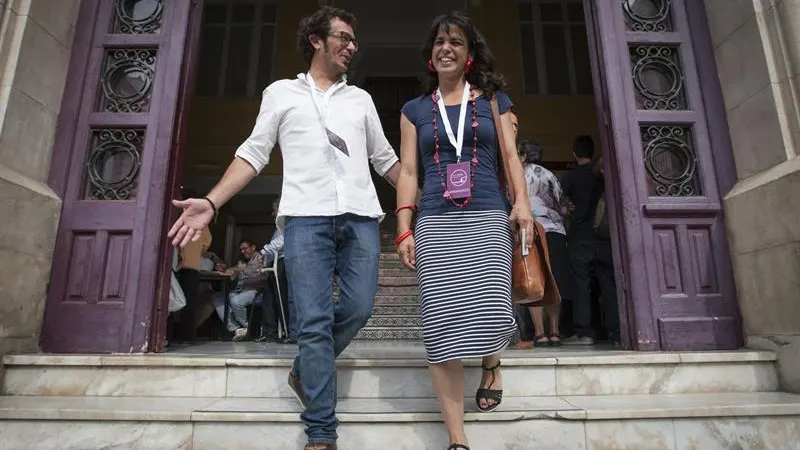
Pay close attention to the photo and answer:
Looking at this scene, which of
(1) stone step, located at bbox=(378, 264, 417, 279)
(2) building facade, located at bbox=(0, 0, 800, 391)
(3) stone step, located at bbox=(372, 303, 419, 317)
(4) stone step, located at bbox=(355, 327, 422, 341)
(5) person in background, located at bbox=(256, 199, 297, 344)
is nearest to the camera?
(2) building facade, located at bbox=(0, 0, 800, 391)

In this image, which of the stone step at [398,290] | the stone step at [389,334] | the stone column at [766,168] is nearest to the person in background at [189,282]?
the stone step at [389,334]

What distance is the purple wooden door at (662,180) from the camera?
3.45 metres

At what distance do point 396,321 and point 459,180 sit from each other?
372cm

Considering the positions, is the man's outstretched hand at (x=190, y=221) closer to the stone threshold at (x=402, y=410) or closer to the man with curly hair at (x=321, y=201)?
the man with curly hair at (x=321, y=201)

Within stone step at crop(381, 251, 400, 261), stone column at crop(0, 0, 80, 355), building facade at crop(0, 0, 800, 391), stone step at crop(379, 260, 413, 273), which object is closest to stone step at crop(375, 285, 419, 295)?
stone step at crop(379, 260, 413, 273)

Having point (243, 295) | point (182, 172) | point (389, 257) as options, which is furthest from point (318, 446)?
point (389, 257)

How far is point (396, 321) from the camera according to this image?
5.77 m

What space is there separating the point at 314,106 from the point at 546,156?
7.32 meters

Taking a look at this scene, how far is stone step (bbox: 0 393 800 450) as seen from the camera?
2.42m

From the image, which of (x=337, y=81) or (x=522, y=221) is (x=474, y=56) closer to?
(x=337, y=81)

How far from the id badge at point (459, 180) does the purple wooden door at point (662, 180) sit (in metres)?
1.86

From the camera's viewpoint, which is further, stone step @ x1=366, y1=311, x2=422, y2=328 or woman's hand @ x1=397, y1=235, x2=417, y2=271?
stone step @ x1=366, y1=311, x2=422, y2=328

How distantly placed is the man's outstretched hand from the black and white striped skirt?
3.13ft

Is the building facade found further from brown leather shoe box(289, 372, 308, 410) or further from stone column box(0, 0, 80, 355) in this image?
brown leather shoe box(289, 372, 308, 410)
